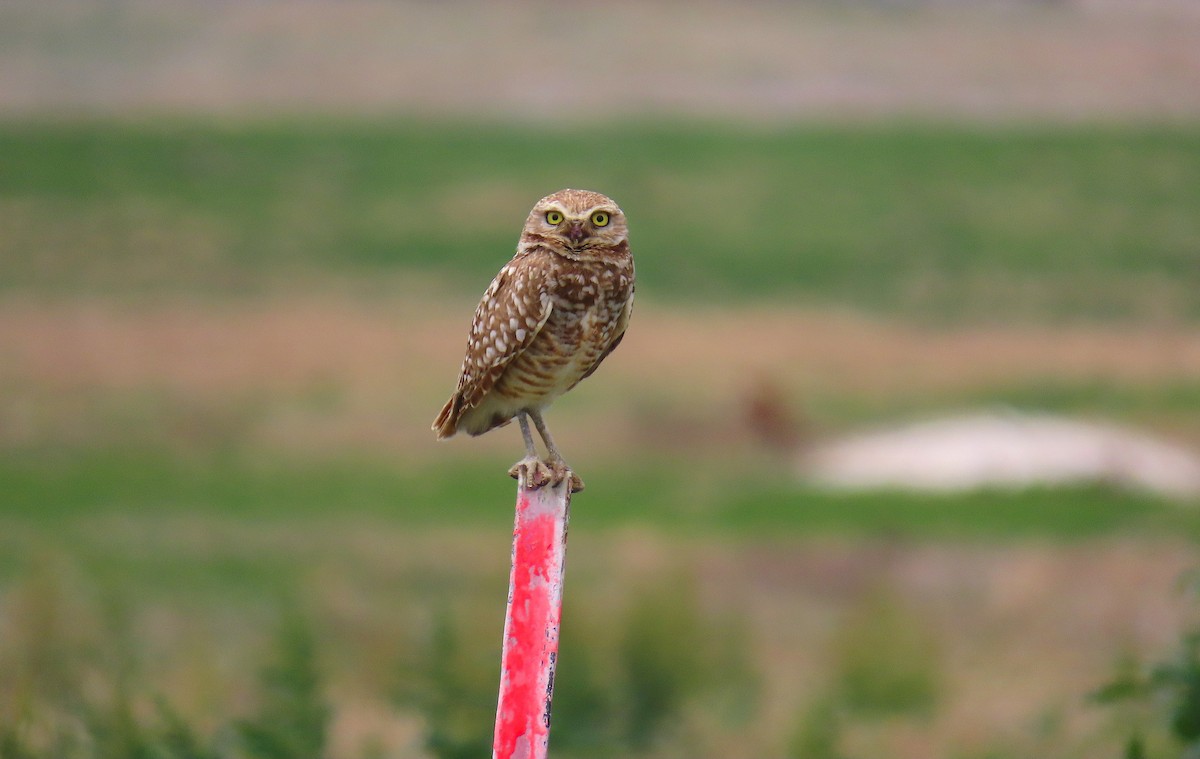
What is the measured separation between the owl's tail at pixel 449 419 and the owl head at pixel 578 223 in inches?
28.8

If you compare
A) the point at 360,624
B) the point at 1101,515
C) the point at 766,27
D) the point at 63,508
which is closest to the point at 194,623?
the point at 360,624

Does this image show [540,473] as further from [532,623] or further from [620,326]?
[620,326]

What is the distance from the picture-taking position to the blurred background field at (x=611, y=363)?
505 inches

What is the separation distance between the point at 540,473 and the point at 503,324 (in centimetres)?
64

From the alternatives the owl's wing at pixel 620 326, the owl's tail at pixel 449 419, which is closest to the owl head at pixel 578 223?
the owl's wing at pixel 620 326

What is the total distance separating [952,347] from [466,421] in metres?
25.2

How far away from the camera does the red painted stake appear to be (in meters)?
5.69

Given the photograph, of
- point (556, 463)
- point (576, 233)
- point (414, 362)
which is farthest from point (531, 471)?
point (414, 362)

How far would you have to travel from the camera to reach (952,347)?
103ft

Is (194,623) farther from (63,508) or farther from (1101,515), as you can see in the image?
(1101,515)

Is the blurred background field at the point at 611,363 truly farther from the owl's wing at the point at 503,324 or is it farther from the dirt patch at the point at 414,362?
the owl's wing at the point at 503,324

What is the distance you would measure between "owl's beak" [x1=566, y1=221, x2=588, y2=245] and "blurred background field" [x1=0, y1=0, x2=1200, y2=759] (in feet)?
10.6

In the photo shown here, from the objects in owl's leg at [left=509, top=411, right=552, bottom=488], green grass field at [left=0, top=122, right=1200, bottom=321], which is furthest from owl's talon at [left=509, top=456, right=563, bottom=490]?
green grass field at [left=0, top=122, right=1200, bottom=321]

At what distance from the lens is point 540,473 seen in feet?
20.1
